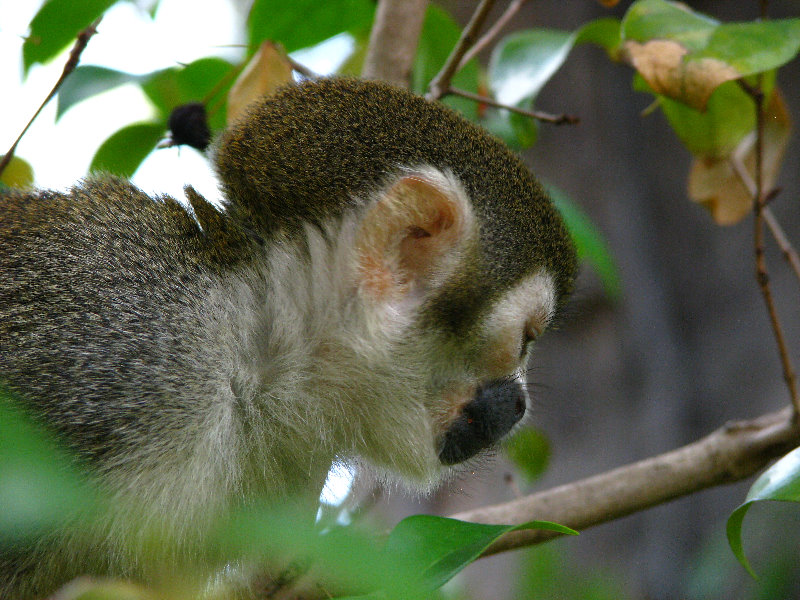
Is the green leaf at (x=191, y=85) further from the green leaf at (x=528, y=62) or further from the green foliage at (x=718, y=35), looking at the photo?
the green foliage at (x=718, y=35)

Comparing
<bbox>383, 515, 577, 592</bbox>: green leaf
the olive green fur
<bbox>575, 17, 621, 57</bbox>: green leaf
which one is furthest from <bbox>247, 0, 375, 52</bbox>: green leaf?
<bbox>383, 515, 577, 592</bbox>: green leaf

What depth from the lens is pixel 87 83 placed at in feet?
8.08

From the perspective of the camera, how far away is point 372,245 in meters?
1.93

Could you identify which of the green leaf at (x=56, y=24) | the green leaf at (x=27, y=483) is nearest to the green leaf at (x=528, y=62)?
the green leaf at (x=56, y=24)

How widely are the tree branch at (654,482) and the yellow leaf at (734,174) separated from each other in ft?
2.59

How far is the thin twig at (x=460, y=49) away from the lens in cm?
243

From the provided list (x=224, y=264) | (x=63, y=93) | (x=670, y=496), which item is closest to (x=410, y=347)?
(x=224, y=264)

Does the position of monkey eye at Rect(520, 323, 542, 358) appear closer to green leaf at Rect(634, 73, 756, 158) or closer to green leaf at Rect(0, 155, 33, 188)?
green leaf at Rect(634, 73, 756, 158)

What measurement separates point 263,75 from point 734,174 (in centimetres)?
160

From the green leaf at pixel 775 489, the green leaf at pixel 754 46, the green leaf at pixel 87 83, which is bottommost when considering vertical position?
the green leaf at pixel 775 489

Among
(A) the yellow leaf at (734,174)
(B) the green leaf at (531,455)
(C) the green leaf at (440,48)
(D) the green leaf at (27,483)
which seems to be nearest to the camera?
(D) the green leaf at (27,483)

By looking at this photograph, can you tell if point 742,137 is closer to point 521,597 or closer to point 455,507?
point 521,597

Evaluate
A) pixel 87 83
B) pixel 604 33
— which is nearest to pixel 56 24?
pixel 87 83

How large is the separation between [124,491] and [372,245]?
0.77m
